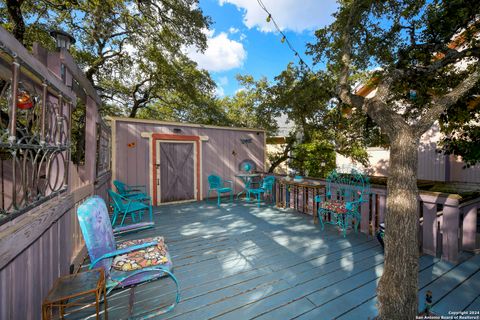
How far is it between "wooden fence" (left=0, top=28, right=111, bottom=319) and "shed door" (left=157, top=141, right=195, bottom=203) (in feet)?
11.9

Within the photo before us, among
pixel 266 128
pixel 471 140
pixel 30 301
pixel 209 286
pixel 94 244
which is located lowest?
pixel 209 286

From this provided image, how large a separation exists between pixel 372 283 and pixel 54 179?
3.34 metres

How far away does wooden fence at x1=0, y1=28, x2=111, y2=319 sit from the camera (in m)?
1.17

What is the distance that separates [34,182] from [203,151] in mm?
5346

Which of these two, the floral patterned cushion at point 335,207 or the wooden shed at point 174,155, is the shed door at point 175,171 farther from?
the floral patterned cushion at point 335,207

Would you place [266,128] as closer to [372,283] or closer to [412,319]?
[372,283]

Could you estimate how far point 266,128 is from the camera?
820 centimetres

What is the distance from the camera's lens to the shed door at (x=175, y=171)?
620 cm

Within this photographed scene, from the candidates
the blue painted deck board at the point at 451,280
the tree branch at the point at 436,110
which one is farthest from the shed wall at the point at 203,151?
the tree branch at the point at 436,110

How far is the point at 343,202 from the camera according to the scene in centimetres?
387

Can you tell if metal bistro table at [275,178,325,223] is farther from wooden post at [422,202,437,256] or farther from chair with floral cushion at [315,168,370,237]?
wooden post at [422,202,437,256]

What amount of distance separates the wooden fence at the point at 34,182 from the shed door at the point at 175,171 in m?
3.63

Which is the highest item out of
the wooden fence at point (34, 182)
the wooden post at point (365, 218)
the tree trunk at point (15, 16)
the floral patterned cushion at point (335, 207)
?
the tree trunk at point (15, 16)

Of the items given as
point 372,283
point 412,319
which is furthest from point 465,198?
point 412,319
